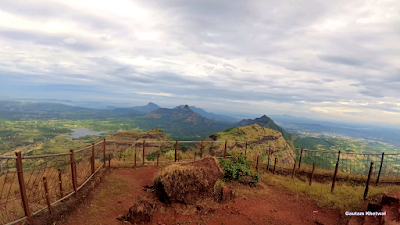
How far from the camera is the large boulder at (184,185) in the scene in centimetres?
893

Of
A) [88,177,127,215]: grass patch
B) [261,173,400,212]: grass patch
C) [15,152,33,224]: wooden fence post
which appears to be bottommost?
[88,177,127,215]: grass patch

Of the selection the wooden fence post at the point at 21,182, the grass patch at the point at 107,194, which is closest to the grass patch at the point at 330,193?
the grass patch at the point at 107,194

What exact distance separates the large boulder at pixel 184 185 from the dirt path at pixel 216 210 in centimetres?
37

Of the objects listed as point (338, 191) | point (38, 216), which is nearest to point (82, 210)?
point (38, 216)

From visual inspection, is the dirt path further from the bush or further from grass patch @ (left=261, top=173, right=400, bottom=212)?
the bush

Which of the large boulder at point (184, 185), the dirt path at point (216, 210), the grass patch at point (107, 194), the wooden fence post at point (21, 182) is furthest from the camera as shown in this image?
the large boulder at point (184, 185)

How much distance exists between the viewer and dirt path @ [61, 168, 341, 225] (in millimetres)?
7629

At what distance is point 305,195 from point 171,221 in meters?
7.18

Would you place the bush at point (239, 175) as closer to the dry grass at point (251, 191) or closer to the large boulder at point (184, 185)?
the dry grass at point (251, 191)

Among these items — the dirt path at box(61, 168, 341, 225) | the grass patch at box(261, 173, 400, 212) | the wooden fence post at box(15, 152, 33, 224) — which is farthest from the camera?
the grass patch at box(261, 173, 400, 212)

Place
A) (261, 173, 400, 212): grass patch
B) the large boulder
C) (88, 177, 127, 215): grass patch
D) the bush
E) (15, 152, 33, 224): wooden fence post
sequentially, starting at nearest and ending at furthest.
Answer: (15, 152, 33, 224): wooden fence post, (88, 177, 127, 215): grass patch, (261, 173, 400, 212): grass patch, the large boulder, the bush

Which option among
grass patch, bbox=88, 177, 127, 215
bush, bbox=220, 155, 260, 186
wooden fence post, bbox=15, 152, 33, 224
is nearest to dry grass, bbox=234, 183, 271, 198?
bush, bbox=220, 155, 260, 186

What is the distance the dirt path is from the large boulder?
0.37m

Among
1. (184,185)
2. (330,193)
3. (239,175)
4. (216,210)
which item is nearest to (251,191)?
(239,175)
